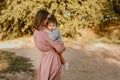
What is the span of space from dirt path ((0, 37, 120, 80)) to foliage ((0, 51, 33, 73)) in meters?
0.28

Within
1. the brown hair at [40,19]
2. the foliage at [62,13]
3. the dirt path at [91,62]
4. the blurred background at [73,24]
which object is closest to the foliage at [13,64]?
the dirt path at [91,62]

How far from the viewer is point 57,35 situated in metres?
4.57

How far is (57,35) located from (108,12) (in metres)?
12.7

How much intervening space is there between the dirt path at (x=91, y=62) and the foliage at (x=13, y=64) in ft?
0.92

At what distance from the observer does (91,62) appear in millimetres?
10008

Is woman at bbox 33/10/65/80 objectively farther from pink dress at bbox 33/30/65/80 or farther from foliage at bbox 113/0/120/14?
foliage at bbox 113/0/120/14

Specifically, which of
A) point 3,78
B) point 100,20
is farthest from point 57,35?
point 100,20

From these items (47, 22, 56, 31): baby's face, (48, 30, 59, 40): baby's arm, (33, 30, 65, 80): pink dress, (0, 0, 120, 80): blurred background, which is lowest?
(0, 0, 120, 80): blurred background

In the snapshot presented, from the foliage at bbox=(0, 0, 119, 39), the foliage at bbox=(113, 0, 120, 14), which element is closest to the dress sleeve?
the foliage at bbox=(0, 0, 119, 39)

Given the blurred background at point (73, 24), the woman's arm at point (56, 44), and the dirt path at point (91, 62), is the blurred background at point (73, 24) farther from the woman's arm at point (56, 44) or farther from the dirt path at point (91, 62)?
the woman's arm at point (56, 44)

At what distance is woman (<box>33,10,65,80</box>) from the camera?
4566 mm

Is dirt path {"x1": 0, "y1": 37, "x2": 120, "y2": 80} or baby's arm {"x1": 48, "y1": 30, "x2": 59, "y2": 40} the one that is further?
dirt path {"x1": 0, "y1": 37, "x2": 120, "y2": 80}

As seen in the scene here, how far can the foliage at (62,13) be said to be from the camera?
15.7 m

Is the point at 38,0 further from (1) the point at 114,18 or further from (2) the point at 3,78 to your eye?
(2) the point at 3,78
